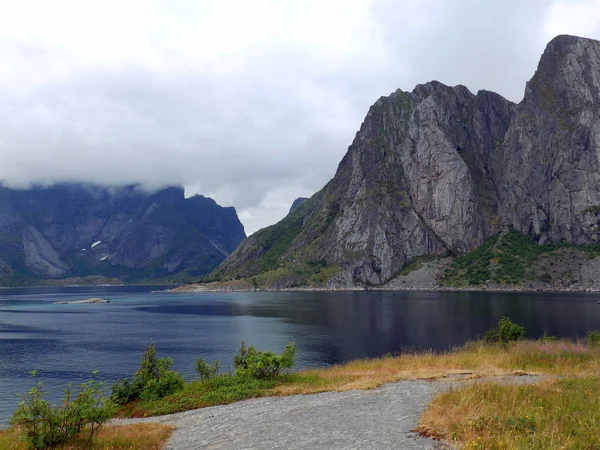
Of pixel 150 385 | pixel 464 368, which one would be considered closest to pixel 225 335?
pixel 150 385

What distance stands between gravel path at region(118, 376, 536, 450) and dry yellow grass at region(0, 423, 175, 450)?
2.02 ft

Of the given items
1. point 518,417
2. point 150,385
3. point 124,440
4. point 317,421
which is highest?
point 518,417

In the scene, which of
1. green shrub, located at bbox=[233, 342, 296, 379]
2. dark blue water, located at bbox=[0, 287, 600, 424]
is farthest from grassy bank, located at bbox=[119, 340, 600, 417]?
dark blue water, located at bbox=[0, 287, 600, 424]

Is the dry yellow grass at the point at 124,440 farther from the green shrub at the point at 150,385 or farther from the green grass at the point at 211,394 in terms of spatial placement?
the green shrub at the point at 150,385

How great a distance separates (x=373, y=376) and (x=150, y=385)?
14840 millimetres

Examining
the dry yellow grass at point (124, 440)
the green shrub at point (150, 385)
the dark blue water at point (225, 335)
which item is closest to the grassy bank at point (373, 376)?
the green shrub at point (150, 385)

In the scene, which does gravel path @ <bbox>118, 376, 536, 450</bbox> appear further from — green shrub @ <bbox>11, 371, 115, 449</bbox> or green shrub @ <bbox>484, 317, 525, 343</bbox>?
green shrub @ <bbox>484, 317, 525, 343</bbox>

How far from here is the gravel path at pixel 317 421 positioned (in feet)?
53.3

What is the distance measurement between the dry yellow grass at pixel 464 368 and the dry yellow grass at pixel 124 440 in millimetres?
8449

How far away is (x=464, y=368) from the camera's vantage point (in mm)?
30953

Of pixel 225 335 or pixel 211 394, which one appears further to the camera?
pixel 225 335

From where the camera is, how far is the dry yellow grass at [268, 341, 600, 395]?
27188 millimetres

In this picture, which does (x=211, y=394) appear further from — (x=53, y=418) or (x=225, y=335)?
(x=225, y=335)

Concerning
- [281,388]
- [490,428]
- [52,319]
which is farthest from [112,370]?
[52,319]
